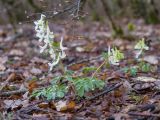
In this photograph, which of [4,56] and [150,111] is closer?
[150,111]

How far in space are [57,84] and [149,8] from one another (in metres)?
9.02

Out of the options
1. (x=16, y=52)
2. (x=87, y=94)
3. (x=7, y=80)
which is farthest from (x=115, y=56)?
(x=16, y=52)

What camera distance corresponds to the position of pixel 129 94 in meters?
4.21

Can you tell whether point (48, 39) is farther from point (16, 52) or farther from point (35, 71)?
point (16, 52)

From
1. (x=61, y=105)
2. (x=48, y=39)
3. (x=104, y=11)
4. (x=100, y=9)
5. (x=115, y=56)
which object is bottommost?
(x=61, y=105)

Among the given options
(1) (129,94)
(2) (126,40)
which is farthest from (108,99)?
(2) (126,40)

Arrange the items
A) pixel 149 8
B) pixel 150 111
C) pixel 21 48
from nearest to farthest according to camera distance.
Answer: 1. pixel 150 111
2. pixel 21 48
3. pixel 149 8

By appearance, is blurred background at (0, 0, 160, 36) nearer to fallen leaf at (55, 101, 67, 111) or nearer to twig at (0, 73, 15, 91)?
twig at (0, 73, 15, 91)

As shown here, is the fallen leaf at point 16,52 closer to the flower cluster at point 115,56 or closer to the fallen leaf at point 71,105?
the flower cluster at point 115,56

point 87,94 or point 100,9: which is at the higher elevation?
point 100,9

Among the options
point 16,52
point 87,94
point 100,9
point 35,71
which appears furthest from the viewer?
point 100,9

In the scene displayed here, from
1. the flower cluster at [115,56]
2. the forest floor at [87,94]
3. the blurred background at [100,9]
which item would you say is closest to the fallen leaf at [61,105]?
the forest floor at [87,94]

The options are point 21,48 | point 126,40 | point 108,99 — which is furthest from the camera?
point 126,40

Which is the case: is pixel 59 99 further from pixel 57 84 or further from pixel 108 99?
pixel 108 99
